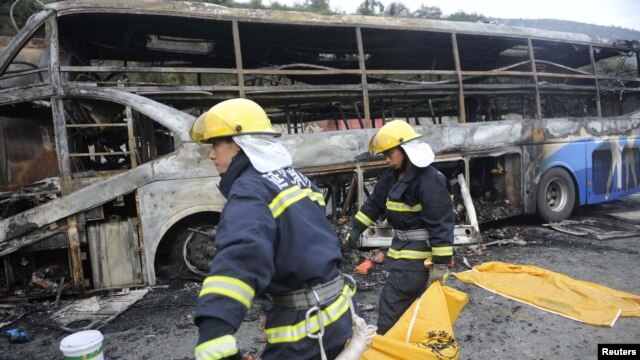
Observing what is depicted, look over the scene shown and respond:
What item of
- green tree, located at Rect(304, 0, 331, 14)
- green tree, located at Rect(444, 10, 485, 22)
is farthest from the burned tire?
green tree, located at Rect(444, 10, 485, 22)

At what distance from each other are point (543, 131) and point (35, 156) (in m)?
8.85

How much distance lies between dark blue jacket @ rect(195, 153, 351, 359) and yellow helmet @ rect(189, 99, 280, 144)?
4.3 inches

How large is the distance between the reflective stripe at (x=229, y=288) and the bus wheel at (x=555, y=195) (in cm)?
711

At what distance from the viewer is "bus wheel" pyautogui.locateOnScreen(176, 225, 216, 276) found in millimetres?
4656

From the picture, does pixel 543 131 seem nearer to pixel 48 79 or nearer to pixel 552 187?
pixel 552 187

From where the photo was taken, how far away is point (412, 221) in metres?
2.83

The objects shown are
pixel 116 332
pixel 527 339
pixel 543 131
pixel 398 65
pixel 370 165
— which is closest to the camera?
pixel 527 339

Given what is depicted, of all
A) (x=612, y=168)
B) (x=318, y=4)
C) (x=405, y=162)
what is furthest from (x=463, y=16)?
(x=405, y=162)

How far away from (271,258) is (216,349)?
312mm

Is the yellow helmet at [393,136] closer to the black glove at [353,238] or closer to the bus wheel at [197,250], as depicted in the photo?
the black glove at [353,238]

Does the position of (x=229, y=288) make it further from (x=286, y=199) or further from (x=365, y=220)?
(x=365, y=220)

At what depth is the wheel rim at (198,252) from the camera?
4.66 meters

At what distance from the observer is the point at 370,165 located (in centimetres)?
560

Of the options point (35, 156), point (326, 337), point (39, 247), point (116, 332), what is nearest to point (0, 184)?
point (35, 156)
